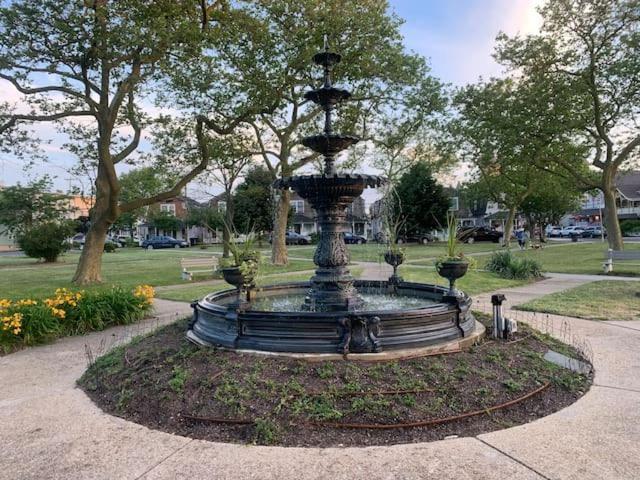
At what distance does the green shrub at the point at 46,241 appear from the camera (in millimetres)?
28922

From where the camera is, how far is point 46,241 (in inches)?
1140

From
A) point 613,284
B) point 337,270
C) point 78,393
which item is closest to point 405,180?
point 613,284

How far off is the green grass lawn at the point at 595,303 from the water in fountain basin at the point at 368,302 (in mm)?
3268

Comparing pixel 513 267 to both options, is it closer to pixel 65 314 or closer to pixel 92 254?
pixel 65 314

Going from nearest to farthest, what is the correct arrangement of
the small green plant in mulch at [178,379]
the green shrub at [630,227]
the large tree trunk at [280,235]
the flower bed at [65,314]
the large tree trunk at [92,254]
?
1. the small green plant in mulch at [178,379]
2. the flower bed at [65,314]
3. the large tree trunk at [92,254]
4. the large tree trunk at [280,235]
5. the green shrub at [630,227]

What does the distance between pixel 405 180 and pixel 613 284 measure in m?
31.8

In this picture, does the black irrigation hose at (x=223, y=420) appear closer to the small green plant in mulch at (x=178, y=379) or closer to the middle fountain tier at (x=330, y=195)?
the small green plant in mulch at (x=178, y=379)

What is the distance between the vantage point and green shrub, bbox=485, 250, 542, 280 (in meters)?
16.2

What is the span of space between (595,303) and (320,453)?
9453mm

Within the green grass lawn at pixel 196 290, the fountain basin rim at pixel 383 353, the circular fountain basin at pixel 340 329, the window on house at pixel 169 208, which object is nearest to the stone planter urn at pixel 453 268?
the circular fountain basin at pixel 340 329

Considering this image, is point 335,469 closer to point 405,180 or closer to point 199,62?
point 199,62

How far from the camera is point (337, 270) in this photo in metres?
7.29

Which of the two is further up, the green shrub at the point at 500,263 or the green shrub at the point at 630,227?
the green shrub at the point at 630,227

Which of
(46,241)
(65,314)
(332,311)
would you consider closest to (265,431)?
(332,311)
